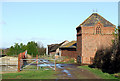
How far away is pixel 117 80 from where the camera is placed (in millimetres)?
15227

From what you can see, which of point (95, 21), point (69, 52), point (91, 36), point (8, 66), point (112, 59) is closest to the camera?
point (112, 59)

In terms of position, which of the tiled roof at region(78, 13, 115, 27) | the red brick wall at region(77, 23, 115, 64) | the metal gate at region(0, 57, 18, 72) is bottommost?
the metal gate at region(0, 57, 18, 72)

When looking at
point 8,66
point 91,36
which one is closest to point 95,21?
point 91,36

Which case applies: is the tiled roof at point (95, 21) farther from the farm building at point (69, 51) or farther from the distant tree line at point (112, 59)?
the distant tree line at point (112, 59)

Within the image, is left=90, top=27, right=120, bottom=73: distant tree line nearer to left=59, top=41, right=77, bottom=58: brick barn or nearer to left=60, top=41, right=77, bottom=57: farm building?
left=60, top=41, right=77, bottom=57: farm building

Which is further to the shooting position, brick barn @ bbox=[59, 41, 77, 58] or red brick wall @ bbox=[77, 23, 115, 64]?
brick barn @ bbox=[59, 41, 77, 58]

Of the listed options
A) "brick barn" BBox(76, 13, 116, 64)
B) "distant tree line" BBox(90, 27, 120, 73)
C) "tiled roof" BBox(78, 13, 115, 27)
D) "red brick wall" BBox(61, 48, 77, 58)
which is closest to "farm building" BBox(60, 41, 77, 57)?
"red brick wall" BBox(61, 48, 77, 58)

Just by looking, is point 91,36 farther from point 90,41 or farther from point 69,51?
point 69,51

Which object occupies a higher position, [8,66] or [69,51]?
[69,51]

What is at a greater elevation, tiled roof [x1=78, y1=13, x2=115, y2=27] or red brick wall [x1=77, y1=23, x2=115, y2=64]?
tiled roof [x1=78, y1=13, x2=115, y2=27]

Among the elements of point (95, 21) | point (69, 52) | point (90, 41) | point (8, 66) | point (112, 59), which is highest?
point (95, 21)

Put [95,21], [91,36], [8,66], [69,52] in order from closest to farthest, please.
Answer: [8,66], [91,36], [95,21], [69,52]

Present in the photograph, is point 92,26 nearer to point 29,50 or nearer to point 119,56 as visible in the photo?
point 119,56

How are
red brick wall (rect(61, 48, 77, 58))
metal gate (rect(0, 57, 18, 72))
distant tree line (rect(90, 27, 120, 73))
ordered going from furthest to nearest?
red brick wall (rect(61, 48, 77, 58)) → metal gate (rect(0, 57, 18, 72)) → distant tree line (rect(90, 27, 120, 73))
